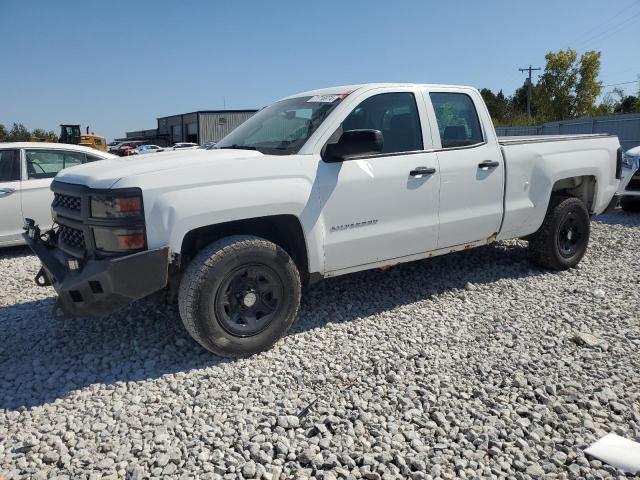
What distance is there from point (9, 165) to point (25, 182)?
0.33m

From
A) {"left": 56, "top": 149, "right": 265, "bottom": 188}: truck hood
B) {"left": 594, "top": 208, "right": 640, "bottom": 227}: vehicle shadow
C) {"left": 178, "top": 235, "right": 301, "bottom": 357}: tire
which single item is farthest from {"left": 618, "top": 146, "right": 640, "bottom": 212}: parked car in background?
{"left": 56, "top": 149, "right": 265, "bottom": 188}: truck hood

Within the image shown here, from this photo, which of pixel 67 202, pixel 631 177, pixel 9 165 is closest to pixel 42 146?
pixel 9 165

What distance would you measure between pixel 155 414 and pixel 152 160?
1.73 m

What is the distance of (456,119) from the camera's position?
482 cm

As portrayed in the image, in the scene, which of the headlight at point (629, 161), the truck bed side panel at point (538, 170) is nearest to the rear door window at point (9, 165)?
the truck bed side panel at point (538, 170)

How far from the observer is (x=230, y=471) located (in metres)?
2.55

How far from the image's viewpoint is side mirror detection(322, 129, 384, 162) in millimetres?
3725

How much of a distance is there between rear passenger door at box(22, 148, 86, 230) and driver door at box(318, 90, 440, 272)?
4728 millimetres

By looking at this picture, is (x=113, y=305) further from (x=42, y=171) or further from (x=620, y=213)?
(x=620, y=213)

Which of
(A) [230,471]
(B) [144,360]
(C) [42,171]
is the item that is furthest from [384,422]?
(C) [42,171]

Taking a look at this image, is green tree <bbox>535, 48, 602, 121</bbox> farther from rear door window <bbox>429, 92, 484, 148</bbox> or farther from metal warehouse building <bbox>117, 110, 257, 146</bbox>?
rear door window <bbox>429, 92, 484, 148</bbox>

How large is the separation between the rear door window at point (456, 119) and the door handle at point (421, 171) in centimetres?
34

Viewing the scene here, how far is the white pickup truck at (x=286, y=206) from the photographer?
3293mm

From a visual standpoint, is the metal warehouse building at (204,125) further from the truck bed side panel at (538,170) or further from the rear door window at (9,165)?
the truck bed side panel at (538,170)
